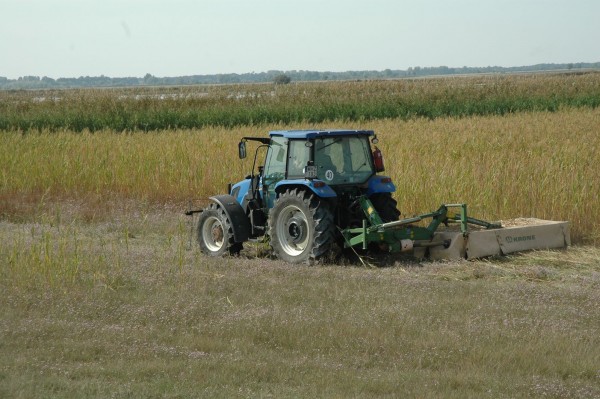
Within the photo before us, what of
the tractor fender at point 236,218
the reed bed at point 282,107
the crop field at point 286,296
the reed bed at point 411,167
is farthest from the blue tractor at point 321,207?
the reed bed at point 282,107

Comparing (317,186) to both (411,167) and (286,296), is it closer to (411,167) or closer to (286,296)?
(286,296)

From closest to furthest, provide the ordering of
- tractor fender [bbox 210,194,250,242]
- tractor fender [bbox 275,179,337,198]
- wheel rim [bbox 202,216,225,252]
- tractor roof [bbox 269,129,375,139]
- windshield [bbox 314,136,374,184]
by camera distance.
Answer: tractor fender [bbox 275,179,337,198], tractor roof [bbox 269,129,375,139], windshield [bbox 314,136,374,184], tractor fender [bbox 210,194,250,242], wheel rim [bbox 202,216,225,252]

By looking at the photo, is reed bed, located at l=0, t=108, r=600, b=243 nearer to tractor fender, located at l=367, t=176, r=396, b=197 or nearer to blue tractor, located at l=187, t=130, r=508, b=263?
blue tractor, located at l=187, t=130, r=508, b=263

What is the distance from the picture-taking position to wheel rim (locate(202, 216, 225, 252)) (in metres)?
12.2

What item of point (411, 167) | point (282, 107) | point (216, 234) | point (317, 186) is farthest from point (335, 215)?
point (282, 107)

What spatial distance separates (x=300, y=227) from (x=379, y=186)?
117 centimetres

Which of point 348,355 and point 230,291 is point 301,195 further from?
point 348,355

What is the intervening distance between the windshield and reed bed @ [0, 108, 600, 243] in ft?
8.85

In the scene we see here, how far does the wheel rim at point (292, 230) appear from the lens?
37.0 feet

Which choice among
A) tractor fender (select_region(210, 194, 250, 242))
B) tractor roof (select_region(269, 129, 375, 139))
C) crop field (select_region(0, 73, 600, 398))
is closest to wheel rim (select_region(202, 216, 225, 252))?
tractor fender (select_region(210, 194, 250, 242))

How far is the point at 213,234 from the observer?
40.4ft

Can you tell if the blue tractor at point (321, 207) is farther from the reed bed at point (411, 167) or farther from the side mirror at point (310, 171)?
the reed bed at point (411, 167)

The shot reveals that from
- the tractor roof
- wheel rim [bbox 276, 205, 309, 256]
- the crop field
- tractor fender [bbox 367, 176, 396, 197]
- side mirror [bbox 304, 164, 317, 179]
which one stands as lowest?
the crop field

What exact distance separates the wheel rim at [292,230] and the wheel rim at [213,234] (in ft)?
3.27
